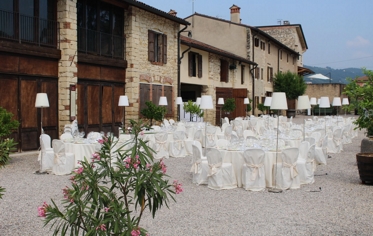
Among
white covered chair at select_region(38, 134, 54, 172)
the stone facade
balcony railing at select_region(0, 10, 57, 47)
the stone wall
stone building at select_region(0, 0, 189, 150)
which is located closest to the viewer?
white covered chair at select_region(38, 134, 54, 172)

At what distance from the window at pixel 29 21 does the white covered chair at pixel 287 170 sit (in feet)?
27.4

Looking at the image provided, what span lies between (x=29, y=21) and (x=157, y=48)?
646 centimetres

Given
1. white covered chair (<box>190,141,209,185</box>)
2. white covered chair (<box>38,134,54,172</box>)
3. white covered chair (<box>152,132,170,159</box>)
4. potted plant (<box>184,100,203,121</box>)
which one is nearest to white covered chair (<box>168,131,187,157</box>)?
white covered chair (<box>152,132,170,159</box>)

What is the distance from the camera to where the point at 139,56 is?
53.7ft

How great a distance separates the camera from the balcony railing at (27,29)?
37.8 feet

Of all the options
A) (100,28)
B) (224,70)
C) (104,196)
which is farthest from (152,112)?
(104,196)

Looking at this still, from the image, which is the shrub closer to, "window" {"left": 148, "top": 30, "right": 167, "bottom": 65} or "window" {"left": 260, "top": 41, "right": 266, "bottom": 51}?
"window" {"left": 148, "top": 30, "right": 167, "bottom": 65}

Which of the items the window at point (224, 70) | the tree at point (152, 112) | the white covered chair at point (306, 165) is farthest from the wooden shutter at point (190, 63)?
the white covered chair at point (306, 165)

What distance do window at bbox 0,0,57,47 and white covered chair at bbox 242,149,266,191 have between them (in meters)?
7.85

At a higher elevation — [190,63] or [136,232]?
[190,63]

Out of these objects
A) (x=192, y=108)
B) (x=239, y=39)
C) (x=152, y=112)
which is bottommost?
(x=152, y=112)

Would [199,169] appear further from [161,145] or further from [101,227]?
[101,227]

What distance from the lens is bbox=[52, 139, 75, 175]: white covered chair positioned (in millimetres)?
9211

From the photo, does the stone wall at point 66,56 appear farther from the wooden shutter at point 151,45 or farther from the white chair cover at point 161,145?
the wooden shutter at point 151,45
